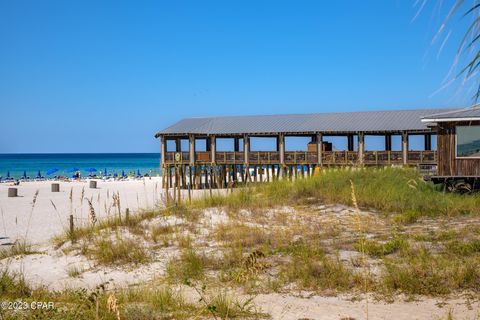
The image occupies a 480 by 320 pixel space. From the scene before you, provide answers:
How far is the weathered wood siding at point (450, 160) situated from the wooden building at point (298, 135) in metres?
9.49

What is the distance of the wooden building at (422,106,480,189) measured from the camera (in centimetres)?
1970

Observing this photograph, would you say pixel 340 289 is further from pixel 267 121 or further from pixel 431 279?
pixel 267 121

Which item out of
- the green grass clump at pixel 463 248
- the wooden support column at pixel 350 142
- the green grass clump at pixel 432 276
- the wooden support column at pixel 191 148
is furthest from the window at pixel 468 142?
the wooden support column at pixel 191 148

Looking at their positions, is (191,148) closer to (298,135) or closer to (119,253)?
(298,135)

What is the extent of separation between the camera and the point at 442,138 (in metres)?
20.3

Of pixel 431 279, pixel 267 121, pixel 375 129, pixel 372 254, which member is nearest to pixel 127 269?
pixel 372 254

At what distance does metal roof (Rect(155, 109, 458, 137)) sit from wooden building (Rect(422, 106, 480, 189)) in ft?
33.1

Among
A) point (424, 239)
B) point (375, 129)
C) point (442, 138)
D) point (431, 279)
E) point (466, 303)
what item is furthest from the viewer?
point (375, 129)

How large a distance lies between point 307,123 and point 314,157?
281 cm

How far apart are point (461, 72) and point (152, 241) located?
992 cm

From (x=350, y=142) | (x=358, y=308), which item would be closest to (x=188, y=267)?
(x=358, y=308)

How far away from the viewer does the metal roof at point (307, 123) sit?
32.3m

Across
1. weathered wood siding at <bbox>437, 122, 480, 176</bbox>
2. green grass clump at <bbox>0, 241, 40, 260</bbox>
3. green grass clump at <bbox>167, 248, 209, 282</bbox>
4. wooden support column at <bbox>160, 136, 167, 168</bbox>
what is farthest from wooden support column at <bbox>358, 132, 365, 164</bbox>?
green grass clump at <bbox>167, 248, 209, 282</bbox>

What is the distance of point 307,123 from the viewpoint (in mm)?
35656
